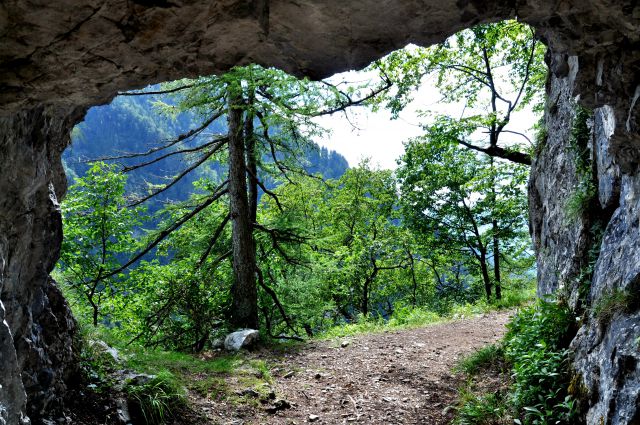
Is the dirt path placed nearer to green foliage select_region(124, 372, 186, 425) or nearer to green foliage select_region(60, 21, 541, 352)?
green foliage select_region(124, 372, 186, 425)

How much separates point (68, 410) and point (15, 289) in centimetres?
179

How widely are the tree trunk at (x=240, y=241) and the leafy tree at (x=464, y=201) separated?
31.2 feet

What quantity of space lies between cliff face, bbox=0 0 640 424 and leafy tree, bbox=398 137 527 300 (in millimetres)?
13212

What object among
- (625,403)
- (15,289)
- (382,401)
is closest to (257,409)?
(382,401)

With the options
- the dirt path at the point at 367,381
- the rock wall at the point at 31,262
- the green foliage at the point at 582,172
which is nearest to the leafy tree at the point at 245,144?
the dirt path at the point at 367,381

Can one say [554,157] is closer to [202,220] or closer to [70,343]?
[70,343]

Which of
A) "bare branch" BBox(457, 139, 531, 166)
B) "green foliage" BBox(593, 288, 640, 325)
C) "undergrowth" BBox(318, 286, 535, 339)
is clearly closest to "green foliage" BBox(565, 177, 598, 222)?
"green foliage" BBox(593, 288, 640, 325)

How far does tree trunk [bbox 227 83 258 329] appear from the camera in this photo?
979 cm

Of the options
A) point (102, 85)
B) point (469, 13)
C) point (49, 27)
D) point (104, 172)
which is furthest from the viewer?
point (104, 172)

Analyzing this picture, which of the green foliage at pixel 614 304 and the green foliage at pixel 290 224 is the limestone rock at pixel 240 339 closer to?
the green foliage at pixel 290 224

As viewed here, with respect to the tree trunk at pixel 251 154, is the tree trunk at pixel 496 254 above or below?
below

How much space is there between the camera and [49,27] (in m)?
2.11

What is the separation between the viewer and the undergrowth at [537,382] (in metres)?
4.46

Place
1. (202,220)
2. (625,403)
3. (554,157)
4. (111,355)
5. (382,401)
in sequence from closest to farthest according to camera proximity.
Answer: (625,403) → (111,355) → (382,401) → (554,157) → (202,220)
